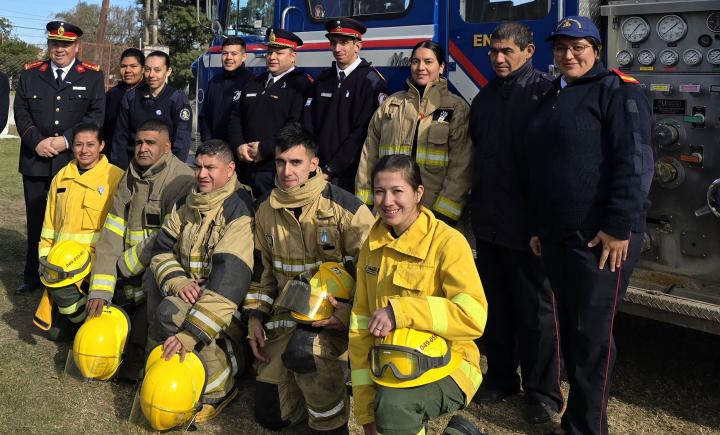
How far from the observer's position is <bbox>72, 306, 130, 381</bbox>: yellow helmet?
419cm

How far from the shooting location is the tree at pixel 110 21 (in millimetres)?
48250

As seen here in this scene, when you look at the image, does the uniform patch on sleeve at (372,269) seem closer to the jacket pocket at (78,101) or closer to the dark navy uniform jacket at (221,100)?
the dark navy uniform jacket at (221,100)

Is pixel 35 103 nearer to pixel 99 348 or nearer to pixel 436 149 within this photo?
pixel 99 348

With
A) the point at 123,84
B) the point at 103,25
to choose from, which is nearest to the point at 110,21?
the point at 103,25

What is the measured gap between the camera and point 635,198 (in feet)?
10.2

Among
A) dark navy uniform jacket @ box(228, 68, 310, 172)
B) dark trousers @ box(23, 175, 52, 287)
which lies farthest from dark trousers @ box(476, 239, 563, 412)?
dark trousers @ box(23, 175, 52, 287)

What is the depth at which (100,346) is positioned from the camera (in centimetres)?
419

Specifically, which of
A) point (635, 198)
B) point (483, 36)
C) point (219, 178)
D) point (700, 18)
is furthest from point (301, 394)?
point (700, 18)

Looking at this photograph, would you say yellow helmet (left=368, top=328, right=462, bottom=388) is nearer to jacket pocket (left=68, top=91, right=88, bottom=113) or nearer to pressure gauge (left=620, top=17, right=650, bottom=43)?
pressure gauge (left=620, top=17, right=650, bottom=43)

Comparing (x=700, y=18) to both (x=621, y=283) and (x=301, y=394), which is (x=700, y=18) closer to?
(x=621, y=283)

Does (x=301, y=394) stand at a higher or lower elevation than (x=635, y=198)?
lower

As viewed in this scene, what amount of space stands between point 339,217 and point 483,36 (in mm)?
1833

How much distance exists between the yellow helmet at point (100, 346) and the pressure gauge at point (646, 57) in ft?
11.1

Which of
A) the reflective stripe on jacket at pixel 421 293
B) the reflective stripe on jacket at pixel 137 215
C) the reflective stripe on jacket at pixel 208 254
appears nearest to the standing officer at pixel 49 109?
the reflective stripe on jacket at pixel 137 215
